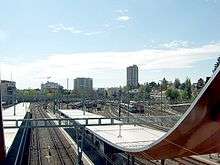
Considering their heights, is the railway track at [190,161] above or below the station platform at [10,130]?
below

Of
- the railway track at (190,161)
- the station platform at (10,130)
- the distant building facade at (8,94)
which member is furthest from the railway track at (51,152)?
the distant building facade at (8,94)

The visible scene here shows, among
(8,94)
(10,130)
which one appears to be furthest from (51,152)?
(8,94)

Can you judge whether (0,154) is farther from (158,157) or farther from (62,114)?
(62,114)

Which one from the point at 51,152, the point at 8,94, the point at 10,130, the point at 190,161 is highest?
the point at 8,94

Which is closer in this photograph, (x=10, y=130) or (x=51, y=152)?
(x=51, y=152)

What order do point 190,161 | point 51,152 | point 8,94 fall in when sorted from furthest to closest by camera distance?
point 8,94, point 51,152, point 190,161

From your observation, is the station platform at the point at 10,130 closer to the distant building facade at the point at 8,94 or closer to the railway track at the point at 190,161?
the distant building facade at the point at 8,94

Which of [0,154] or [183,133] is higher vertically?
[183,133]

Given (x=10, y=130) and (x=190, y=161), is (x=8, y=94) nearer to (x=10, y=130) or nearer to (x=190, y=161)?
(x=10, y=130)

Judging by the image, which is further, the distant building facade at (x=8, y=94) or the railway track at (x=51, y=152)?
the distant building facade at (x=8, y=94)

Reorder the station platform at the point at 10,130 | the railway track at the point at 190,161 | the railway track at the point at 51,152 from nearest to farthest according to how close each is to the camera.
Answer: the railway track at the point at 190,161
the station platform at the point at 10,130
the railway track at the point at 51,152

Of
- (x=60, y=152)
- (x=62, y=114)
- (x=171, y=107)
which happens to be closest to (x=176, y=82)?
(x=171, y=107)

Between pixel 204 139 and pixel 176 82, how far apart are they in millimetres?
173483

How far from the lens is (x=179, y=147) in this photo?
18000 millimetres
